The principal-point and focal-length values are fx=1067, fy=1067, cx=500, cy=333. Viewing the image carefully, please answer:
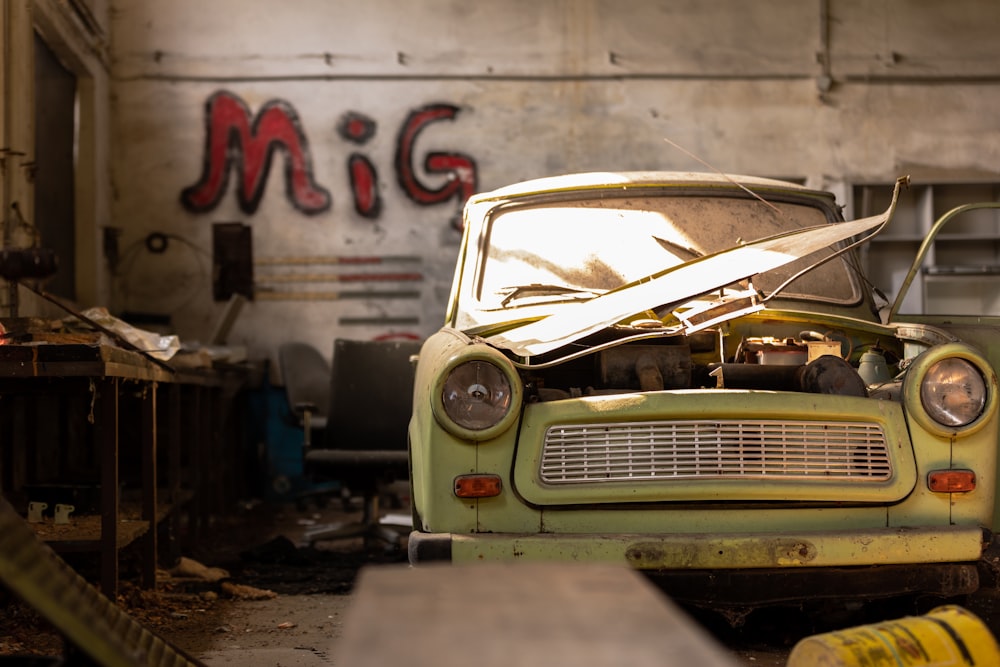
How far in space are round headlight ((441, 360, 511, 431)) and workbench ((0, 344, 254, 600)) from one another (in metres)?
1.37

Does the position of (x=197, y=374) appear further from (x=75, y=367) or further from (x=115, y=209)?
(x=115, y=209)

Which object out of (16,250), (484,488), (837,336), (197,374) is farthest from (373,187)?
(484,488)

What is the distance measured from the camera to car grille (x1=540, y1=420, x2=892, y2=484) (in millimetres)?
2799

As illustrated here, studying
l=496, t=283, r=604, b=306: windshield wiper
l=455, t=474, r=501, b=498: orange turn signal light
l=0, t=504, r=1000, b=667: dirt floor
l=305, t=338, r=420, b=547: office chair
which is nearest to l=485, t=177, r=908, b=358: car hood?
l=496, t=283, r=604, b=306: windshield wiper

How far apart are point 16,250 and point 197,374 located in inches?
71.3

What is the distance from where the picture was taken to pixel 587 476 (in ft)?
9.25

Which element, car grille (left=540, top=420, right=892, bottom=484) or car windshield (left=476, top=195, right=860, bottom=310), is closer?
car grille (left=540, top=420, right=892, bottom=484)

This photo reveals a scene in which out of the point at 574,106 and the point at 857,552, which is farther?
the point at 574,106

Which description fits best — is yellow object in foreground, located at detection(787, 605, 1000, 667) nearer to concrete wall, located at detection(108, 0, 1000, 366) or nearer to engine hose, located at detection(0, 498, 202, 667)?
engine hose, located at detection(0, 498, 202, 667)

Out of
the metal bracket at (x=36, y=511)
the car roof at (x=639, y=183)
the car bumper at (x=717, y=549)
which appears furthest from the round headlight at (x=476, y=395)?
the metal bracket at (x=36, y=511)

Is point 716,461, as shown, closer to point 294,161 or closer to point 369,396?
point 369,396

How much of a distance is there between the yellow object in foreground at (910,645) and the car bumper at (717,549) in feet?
2.12

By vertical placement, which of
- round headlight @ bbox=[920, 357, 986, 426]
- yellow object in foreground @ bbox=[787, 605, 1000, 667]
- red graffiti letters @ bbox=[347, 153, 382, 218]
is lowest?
yellow object in foreground @ bbox=[787, 605, 1000, 667]

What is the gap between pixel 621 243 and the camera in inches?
153
